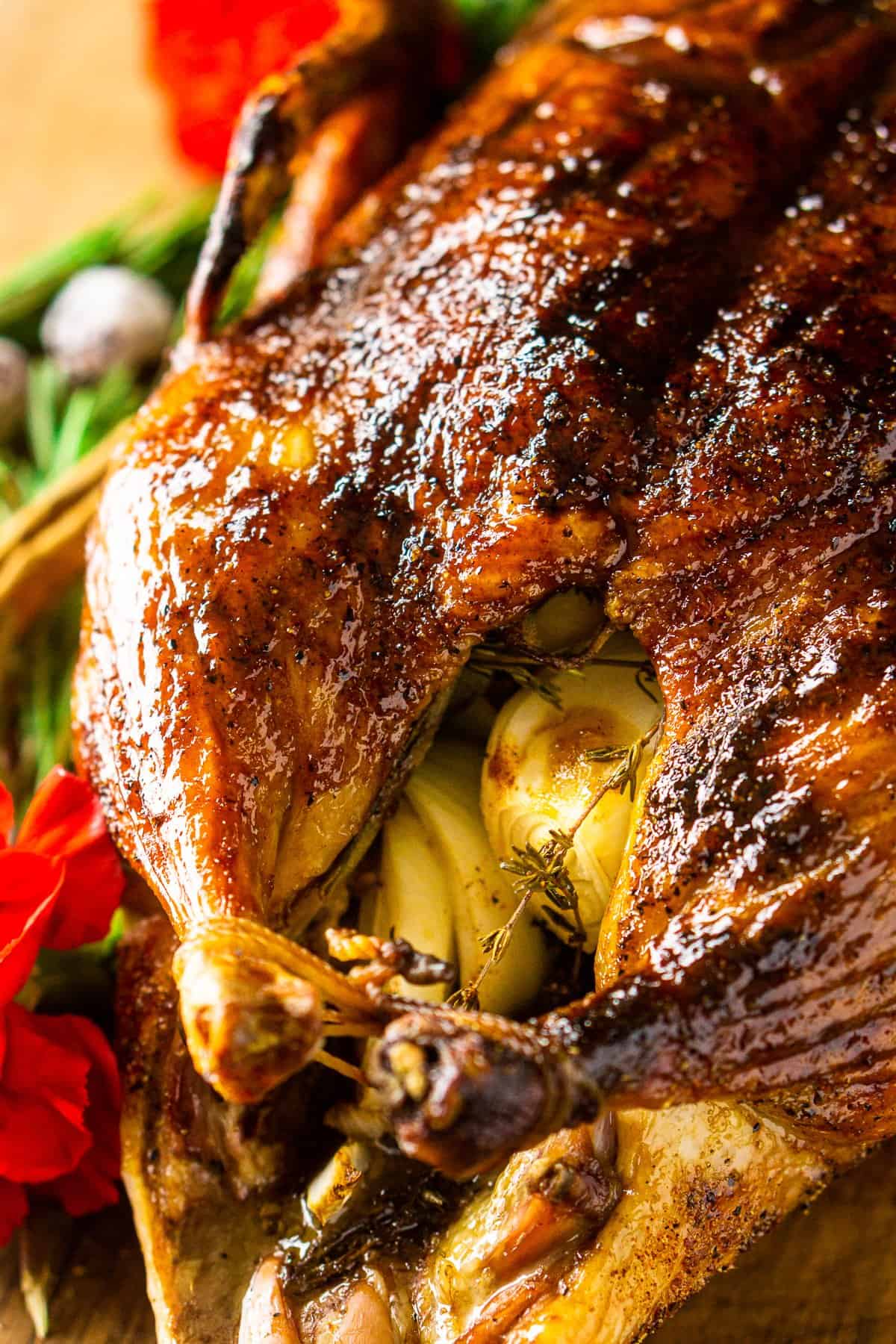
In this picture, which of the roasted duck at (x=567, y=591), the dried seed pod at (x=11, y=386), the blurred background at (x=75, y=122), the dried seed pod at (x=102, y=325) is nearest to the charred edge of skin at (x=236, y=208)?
the roasted duck at (x=567, y=591)

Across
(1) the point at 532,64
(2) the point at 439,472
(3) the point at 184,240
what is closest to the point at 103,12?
(3) the point at 184,240

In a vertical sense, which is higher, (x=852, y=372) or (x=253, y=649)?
(x=253, y=649)

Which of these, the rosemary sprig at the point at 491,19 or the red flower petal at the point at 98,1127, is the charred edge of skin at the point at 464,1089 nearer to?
the red flower petal at the point at 98,1127

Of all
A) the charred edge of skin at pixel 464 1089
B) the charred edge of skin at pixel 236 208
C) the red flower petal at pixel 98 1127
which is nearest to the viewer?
the charred edge of skin at pixel 464 1089

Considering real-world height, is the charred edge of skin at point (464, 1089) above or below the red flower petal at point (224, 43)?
below

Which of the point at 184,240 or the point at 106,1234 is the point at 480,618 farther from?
the point at 184,240

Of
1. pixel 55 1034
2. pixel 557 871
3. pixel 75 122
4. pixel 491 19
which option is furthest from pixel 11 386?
pixel 557 871

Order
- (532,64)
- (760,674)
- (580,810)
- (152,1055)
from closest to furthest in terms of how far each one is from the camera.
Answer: (760,674) → (580,810) → (152,1055) → (532,64)

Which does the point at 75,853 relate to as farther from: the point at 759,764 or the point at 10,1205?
the point at 759,764
